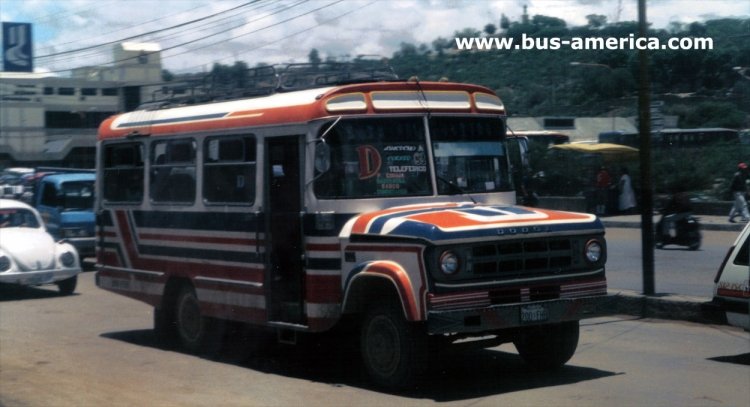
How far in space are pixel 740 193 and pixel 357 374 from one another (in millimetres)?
20358

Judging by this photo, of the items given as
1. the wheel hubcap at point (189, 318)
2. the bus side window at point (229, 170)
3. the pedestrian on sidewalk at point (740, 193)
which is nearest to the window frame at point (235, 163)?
the bus side window at point (229, 170)

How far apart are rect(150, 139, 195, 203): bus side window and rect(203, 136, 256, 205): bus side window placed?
36cm

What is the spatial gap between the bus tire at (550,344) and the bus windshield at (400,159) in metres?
1.47

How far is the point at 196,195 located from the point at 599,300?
4.59 metres

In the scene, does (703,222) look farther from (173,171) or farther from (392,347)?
(392,347)

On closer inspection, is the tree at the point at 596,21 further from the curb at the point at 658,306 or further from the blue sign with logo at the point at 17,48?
the blue sign with logo at the point at 17,48

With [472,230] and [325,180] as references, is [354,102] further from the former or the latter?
[472,230]

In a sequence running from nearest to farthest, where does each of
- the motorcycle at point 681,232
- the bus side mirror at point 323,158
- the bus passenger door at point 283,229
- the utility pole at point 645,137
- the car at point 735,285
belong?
the bus side mirror at point 323,158, the car at point 735,285, the bus passenger door at point 283,229, the utility pole at point 645,137, the motorcycle at point 681,232

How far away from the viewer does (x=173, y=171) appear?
11734mm

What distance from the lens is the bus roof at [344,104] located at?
9.36 metres

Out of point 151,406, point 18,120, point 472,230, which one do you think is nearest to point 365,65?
point 472,230

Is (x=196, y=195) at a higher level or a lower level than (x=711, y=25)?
lower

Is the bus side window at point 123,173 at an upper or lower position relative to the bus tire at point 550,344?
upper

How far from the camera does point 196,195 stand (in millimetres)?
11164
